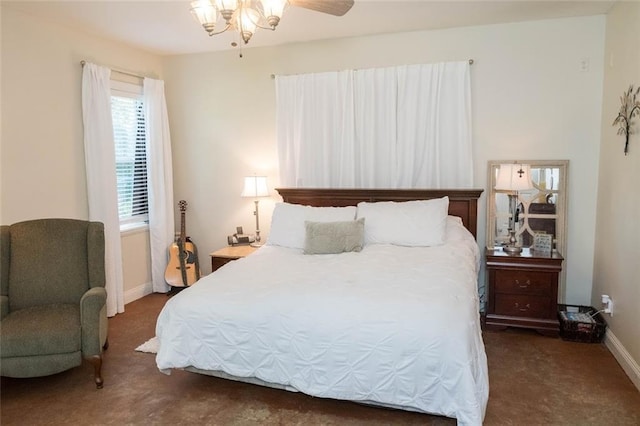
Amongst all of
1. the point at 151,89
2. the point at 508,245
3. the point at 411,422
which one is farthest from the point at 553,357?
the point at 151,89

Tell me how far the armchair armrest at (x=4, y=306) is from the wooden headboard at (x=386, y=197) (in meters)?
2.34

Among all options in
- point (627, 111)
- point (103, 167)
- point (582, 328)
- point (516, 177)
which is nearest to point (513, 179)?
point (516, 177)

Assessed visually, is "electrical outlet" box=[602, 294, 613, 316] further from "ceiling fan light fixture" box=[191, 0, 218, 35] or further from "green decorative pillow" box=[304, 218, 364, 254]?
"ceiling fan light fixture" box=[191, 0, 218, 35]

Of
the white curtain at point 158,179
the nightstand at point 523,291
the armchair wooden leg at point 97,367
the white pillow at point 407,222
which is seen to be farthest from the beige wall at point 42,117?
the nightstand at point 523,291

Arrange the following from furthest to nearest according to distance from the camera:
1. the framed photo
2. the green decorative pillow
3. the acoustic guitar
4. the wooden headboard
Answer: the acoustic guitar → the wooden headboard → the framed photo → the green decorative pillow

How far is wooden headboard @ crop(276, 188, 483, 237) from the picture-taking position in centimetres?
390

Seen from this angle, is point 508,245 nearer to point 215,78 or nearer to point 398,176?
point 398,176

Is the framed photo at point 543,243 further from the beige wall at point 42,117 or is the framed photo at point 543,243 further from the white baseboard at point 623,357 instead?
the beige wall at point 42,117

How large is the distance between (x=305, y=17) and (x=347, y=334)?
2.56 m

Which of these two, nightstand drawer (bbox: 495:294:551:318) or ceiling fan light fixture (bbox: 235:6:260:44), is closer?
ceiling fan light fixture (bbox: 235:6:260:44)

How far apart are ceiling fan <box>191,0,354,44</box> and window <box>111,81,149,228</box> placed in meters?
→ 2.37

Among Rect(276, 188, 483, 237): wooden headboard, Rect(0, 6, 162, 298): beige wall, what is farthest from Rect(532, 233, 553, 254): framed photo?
Rect(0, 6, 162, 298): beige wall

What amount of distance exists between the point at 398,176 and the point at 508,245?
3.67 feet

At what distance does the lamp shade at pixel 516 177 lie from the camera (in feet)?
11.7
